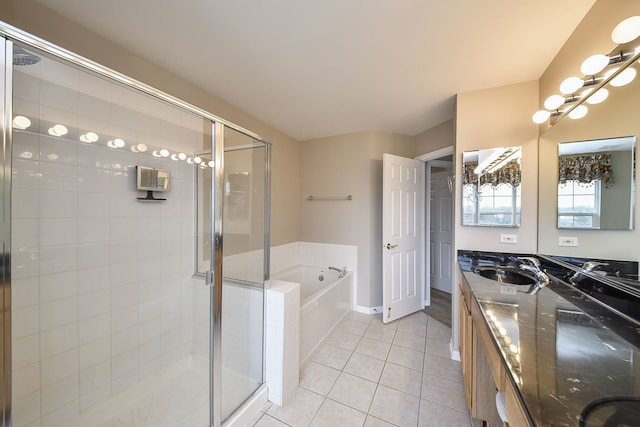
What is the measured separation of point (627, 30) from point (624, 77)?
0.19 meters

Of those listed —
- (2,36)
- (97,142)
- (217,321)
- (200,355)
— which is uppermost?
(2,36)

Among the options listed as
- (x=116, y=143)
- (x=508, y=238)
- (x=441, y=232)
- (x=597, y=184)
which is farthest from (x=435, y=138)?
(x=116, y=143)

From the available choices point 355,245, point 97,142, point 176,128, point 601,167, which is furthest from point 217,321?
point 601,167

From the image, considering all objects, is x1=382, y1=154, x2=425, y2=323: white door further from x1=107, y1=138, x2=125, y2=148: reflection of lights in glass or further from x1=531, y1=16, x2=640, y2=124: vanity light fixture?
x1=107, y1=138, x2=125, y2=148: reflection of lights in glass

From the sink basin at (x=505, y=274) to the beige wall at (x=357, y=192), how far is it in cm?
142

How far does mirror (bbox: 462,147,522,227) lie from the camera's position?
1.88m

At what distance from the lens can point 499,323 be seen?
3.15 feet

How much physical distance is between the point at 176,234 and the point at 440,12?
7.71ft

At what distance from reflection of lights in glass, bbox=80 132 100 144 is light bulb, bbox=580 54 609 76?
282 centimetres

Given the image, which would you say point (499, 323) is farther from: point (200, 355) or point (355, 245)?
point (355, 245)

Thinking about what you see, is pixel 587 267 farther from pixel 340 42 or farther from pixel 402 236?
pixel 340 42

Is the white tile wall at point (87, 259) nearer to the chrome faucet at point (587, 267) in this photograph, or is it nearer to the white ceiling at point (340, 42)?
the white ceiling at point (340, 42)

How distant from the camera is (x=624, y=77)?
108 cm

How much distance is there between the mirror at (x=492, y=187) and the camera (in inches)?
73.9
